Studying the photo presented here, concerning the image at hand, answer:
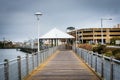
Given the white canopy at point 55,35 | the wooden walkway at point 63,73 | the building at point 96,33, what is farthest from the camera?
the building at point 96,33

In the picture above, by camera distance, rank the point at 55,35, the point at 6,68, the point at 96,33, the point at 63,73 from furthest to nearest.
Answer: the point at 96,33, the point at 55,35, the point at 63,73, the point at 6,68

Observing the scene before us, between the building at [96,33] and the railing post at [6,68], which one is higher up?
the building at [96,33]

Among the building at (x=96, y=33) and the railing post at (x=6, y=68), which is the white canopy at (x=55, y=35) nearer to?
the railing post at (x=6, y=68)

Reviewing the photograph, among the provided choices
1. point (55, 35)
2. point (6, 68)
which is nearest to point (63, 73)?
point (6, 68)

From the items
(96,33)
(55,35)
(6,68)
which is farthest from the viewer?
(96,33)

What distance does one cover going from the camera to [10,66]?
46.2 ft

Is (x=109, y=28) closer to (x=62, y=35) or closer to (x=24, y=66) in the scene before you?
(x=62, y=35)

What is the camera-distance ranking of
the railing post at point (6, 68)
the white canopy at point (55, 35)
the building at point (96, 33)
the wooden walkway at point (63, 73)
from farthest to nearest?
the building at point (96, 33)
the white canopy at point (55, 35)
the wooden walkway at point (63, 73)
the railing post at point (6, 68)

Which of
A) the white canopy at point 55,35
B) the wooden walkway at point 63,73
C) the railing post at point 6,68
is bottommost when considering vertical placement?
the wooden walkway at point 63,73

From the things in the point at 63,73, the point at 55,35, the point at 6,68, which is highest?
the point at 55,35

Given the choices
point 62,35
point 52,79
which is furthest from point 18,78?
point 62,35

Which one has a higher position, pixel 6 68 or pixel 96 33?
pixel 96 33

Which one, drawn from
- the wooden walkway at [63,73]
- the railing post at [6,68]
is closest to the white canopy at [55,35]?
the wooden walkway at [63,73]

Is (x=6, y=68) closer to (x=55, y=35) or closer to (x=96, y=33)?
(x=55, y=35)
